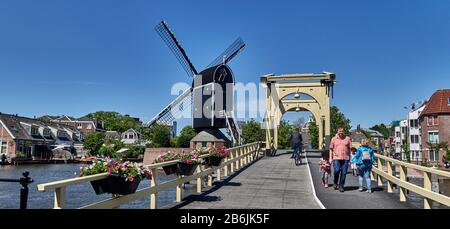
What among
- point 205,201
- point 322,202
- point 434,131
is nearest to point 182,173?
point 205,201

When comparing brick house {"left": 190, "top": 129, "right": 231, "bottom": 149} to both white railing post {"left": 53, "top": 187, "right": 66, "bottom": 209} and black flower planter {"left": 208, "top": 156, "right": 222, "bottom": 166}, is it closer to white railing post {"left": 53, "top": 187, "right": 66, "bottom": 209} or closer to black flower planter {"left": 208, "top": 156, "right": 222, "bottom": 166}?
black flower planter {"left": 208, "top": 156, "right": 222, "bottom": 166}

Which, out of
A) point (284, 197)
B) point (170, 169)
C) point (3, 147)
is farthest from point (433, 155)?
point (3, 147)

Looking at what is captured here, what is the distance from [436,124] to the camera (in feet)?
172

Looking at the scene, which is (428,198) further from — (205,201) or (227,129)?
(227,129)

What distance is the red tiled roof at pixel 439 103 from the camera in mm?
51500

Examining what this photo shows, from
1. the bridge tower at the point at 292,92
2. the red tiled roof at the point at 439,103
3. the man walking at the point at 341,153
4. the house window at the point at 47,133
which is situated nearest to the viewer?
the man walking at the point at 341,153

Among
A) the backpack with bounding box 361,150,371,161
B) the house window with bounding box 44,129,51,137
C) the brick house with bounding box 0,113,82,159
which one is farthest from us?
the house window with bounding box 44,129,51,137

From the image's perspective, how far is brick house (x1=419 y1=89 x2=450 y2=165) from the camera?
51.2m

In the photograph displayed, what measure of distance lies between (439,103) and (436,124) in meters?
2.99

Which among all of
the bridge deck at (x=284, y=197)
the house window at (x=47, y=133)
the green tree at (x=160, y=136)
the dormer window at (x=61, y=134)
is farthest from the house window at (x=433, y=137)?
the dormer window at (x=61, y=134)

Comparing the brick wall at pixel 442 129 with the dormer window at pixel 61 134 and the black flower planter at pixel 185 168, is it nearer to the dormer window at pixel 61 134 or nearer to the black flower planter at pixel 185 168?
the black flower planter at pixel 185 168

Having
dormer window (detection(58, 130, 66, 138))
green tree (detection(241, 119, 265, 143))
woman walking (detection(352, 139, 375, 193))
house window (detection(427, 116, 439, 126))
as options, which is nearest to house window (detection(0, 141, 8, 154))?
dormer window (detection(58, 130, 66, 138))

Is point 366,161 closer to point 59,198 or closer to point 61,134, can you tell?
point 59,198

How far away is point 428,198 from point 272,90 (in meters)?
21.4
